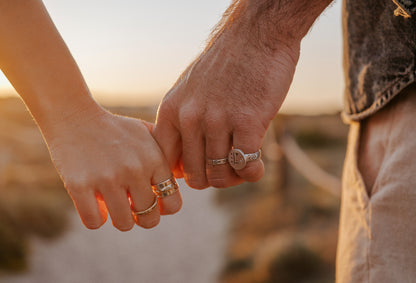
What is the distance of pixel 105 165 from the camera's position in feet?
4.14

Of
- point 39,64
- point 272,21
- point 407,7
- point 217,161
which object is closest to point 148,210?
point 217,161

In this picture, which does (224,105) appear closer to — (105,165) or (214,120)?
(214,120)

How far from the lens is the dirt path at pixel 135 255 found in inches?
205

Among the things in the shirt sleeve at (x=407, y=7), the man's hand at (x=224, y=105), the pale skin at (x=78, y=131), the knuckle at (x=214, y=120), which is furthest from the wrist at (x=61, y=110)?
the shirt sleeve at (x=407, y=7)

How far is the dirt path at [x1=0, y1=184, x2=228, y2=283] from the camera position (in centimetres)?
521

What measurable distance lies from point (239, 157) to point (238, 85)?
0.24m

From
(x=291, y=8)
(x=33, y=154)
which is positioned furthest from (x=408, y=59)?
(x=33, y=154)

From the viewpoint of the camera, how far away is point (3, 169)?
7.54 m

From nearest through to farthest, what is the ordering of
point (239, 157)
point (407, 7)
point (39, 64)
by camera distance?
point (407, 7), point (39, 64), point (239, 157)

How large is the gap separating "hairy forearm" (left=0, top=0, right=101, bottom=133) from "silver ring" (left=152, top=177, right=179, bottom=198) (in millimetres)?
368

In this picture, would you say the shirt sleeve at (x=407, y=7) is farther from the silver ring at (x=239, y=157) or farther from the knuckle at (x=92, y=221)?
the knuckle at (x=92, y=221)

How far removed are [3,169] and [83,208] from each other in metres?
7.25

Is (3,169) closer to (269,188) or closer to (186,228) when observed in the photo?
(186,228)

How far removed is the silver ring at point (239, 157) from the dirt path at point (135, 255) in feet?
12.2
